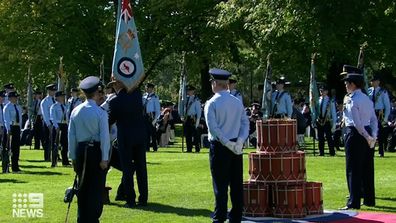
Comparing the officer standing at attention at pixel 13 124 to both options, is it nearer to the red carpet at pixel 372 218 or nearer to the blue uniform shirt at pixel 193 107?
the blue uniform shirt at pixel 193 107

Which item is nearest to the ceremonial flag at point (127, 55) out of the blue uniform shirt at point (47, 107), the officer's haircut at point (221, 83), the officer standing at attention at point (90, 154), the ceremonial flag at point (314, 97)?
the officer's haircut at point (221, 83)

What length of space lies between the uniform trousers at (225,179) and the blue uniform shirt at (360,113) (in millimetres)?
2937

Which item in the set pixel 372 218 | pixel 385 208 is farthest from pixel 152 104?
pixel 372 218

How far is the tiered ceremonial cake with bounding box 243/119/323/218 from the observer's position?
1276 centimetres

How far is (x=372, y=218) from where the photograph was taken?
12.6m

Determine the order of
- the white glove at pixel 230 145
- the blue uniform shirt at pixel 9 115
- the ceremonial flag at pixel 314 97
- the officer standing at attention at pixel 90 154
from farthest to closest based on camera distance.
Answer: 1. the ceremonial flag at pixel 314 97
2. the blue uniform shirt at pixel 9 115
3. the white glove at pixel 230 145
4. the officer standing at attention at pixel 90 154

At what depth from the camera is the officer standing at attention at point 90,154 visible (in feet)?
34.7

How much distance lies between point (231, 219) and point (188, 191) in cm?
442

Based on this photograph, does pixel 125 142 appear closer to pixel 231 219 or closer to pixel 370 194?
pixel 231 219

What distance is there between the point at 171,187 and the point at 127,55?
135 inches

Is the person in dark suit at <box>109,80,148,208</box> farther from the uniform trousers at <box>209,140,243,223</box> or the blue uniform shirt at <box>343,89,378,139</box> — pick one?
the blue uniform shirt at <box>343,89,378,139</box>

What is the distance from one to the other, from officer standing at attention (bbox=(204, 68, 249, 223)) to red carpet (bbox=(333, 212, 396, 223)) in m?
1.93

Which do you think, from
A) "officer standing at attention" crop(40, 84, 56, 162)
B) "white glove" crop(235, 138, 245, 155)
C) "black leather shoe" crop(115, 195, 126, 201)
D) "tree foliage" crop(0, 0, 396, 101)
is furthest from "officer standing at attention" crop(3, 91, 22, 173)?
"tree foliage" crop(0, 0, 396, 101)

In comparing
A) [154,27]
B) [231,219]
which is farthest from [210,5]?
[231,219]
